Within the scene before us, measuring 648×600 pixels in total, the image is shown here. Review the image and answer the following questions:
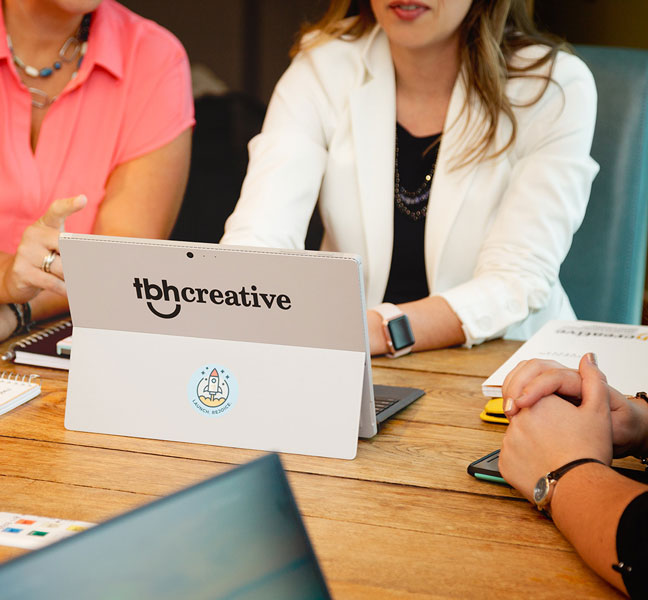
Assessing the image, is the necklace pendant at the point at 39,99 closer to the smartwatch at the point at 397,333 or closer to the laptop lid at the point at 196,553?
the smartwatch at the point at 397,333

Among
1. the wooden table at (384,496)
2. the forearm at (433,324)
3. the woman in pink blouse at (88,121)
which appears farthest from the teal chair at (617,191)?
the woman in pink blouse at (88,121)

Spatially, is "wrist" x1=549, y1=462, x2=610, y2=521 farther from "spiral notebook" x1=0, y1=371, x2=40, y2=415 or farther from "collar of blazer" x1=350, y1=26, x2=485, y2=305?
"collar of blazer" x1=350, y1=26, x2=485, y2=305

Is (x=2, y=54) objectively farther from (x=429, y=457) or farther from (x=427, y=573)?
(x=427, y=573)

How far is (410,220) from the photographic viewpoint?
5.84 ft

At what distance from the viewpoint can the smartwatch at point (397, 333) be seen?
4.25ft

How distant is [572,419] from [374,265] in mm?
951

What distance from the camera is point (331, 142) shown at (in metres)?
1.78

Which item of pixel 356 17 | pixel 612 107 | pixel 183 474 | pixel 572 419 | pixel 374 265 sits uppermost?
pixel 356 17

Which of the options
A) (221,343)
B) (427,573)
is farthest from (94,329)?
(427,573)

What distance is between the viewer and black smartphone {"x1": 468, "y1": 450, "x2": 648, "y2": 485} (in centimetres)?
88

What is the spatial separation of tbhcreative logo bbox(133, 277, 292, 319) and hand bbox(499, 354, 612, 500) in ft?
0.97

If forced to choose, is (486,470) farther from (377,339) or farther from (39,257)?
(39,257)

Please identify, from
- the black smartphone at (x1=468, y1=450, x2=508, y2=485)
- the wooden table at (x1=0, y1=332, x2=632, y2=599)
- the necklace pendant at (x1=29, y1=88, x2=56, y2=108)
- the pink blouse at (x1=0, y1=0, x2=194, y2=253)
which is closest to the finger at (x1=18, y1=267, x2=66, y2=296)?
the wooden table at (x1=0, y1=332, x2=632, y2=599)

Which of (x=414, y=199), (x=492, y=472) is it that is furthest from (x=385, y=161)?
(x=492, y=472)
